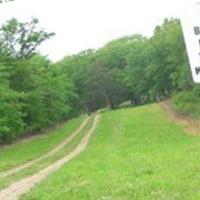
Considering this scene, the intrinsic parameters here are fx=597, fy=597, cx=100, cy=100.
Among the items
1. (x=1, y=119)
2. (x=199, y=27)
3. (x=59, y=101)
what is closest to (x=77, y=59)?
(x=59, y=101)

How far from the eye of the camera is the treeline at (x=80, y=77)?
62572 mm

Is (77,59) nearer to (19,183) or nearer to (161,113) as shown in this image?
(161,113)

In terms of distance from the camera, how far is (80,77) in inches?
4724

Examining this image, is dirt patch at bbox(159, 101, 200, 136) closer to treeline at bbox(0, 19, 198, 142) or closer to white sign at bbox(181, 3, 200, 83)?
treeline at bbox(0, 19, 198, 142)

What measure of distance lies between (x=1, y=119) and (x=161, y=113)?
26789 mm

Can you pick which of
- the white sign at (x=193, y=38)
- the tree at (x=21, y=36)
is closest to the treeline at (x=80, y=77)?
the tree at (x=21, y=36)

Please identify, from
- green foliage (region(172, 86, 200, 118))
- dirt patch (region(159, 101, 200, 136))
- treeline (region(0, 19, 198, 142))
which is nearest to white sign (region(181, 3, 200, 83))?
dirt patch (region(159, 101, 200, 136))

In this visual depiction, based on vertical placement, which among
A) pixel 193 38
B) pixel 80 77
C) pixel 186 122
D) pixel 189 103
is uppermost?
pixel 80 77

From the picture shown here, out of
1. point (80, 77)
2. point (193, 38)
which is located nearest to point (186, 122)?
point (193, 38)

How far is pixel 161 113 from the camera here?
70625 mm

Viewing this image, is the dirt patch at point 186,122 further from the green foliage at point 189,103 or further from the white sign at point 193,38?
the white sign at point 193,38

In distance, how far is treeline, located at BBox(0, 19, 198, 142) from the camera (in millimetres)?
62572

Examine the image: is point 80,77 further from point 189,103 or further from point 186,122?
point 186,122

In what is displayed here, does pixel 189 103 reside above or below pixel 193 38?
below
